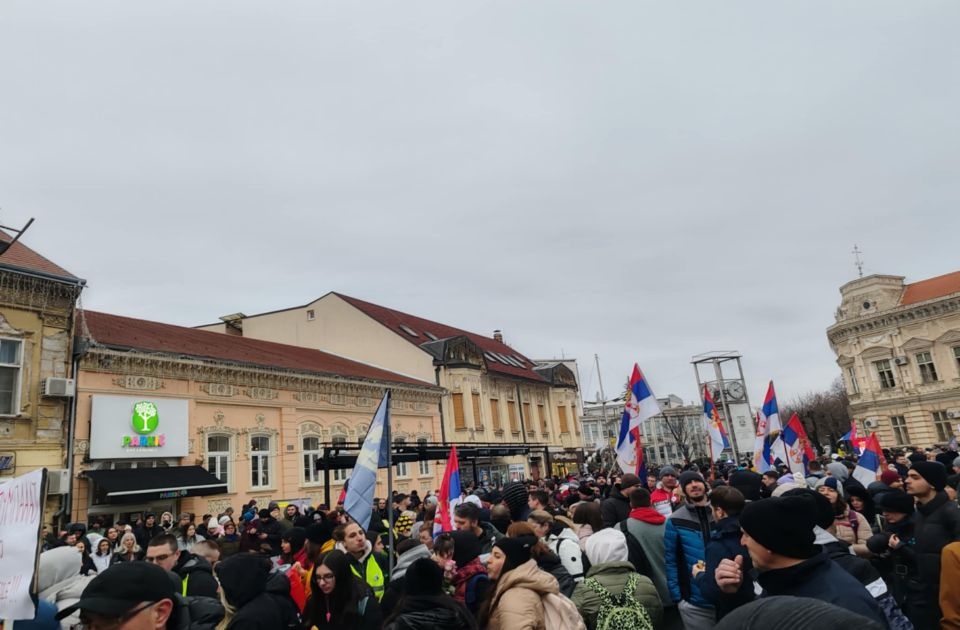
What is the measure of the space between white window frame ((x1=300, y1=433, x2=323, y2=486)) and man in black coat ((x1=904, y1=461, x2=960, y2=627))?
21.3m

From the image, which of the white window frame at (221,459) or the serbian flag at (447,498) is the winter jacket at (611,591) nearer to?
the serbian flag at (447,498)

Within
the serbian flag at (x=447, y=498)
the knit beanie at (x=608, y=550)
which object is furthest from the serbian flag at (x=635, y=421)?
the knit beanie at (x=608, y=550)

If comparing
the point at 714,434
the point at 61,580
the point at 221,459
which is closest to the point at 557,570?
the point at 61,580

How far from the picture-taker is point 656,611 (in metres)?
4.59

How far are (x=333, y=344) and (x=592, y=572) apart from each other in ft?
105

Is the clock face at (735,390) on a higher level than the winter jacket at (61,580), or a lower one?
higher

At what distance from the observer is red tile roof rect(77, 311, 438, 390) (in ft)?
63.6

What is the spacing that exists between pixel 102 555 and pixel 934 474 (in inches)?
491

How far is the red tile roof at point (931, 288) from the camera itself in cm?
4417

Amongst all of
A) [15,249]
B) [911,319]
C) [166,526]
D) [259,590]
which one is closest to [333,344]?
[15,249]

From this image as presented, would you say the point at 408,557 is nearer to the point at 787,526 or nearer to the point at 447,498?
the point at 787,526

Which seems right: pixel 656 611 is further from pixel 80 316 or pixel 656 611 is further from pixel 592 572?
pixel 80 316

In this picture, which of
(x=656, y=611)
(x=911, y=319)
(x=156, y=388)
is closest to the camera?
(x=656, y=611)

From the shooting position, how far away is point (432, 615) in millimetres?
3666
